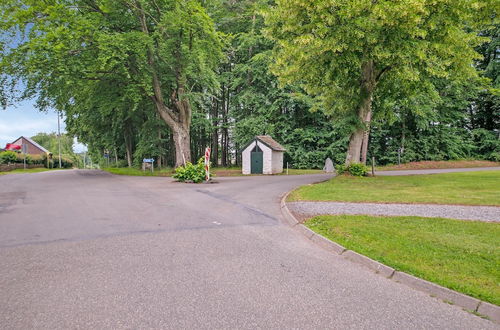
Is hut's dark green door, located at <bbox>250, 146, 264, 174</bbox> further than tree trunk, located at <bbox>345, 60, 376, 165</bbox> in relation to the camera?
Yes

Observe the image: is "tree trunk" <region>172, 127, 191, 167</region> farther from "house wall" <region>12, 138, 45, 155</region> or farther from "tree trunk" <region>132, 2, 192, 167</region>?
"house wall" <region>12, 138, 45, 155</region>

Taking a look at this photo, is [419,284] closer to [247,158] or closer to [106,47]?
[106,47]

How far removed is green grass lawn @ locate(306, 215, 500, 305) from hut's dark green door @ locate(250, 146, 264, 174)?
17.4 metres

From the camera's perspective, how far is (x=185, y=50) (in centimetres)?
1955

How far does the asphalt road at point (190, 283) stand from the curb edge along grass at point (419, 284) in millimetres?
144

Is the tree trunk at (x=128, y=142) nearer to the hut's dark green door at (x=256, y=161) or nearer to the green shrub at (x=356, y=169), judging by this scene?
the hut's dark green door at (x=256, y=161)

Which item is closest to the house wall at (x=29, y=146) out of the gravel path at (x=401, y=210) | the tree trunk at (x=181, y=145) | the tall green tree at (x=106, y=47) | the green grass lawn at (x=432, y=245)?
the tall green tree at (x=106, y=47)

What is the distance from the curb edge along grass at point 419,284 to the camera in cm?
326

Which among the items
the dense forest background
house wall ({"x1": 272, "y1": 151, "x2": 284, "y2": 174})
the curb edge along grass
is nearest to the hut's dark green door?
house wall ({"x1": 272, "y1": 151, "x2": 284, "y2": 174})

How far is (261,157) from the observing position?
2448 centimetres

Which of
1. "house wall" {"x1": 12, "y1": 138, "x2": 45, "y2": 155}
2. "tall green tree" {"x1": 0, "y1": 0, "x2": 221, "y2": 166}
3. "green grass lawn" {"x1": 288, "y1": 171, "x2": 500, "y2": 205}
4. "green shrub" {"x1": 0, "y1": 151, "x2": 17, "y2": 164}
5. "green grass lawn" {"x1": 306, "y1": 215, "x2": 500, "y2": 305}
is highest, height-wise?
"tall green tree" {"x1": 0, "y1": 0, "x2": 221, "y2": 166}

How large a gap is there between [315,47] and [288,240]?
10071mm

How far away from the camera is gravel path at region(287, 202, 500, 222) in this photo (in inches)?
292

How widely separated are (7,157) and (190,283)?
1688 inches
